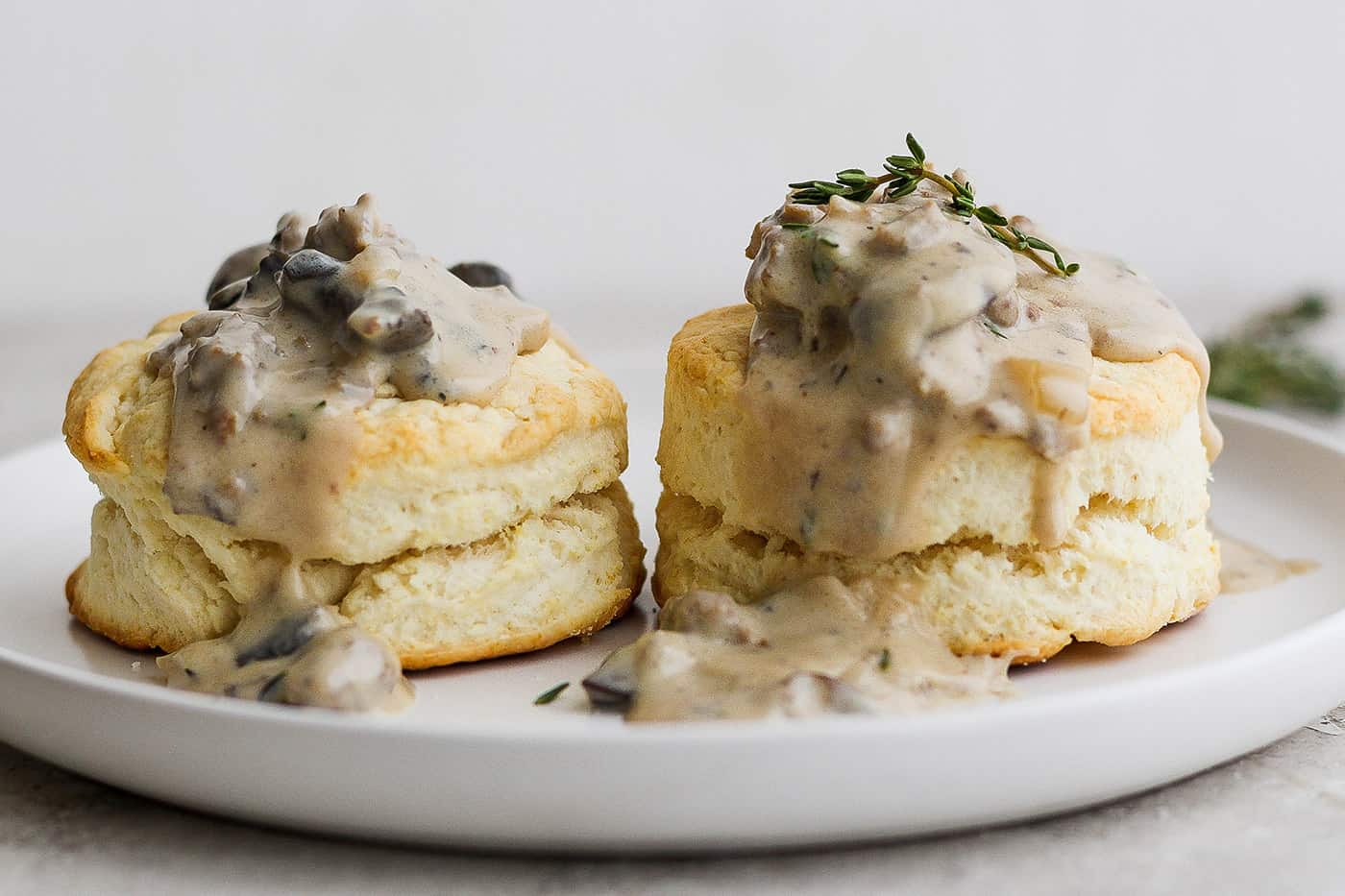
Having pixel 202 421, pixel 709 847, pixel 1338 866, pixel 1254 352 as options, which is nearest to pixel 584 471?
pixel 202 421

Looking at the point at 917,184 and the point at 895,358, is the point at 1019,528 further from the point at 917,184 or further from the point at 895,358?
the point at 917,184

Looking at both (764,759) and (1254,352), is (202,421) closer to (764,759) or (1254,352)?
(764,759)

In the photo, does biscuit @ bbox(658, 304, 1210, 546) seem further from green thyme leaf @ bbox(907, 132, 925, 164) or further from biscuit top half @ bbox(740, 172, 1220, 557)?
green thyme leaf @ bbox(907, 132, 925, 164)

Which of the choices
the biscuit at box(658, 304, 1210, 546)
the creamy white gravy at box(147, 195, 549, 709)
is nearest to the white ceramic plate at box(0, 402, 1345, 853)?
the creamy white gravy at box(147, 195, 549, 709)

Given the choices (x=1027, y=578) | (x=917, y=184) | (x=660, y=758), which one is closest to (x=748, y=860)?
(x=660, y=758)

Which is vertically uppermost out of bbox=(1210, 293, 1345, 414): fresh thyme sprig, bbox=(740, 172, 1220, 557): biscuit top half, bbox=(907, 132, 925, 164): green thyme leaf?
bbox=(907, 132, 925, 164): green thyme leaf
